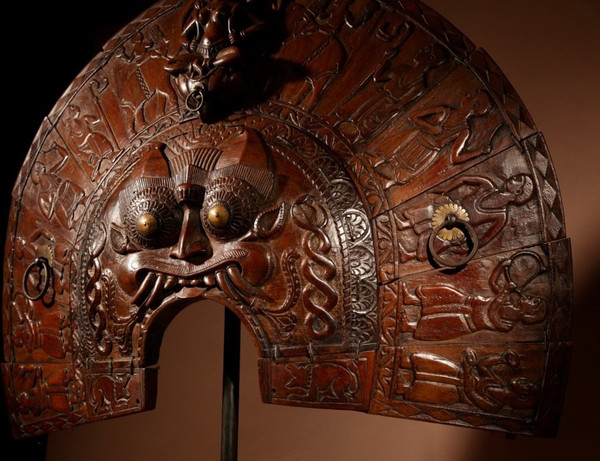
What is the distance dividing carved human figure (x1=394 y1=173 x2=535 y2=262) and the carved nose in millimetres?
424

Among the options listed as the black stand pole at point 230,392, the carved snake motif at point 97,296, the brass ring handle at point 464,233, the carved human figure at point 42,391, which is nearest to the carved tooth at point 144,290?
the carved snake motif at point 97,296

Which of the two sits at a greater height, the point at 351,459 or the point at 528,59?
the point at 528,59

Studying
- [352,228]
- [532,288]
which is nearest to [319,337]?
[352,228]

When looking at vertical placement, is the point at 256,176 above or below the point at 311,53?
below

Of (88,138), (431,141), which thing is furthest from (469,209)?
(88,138)

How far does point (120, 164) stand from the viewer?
1.45m

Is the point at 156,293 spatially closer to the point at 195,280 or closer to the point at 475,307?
the point at 195,280

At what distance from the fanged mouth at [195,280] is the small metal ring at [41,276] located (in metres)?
0.35

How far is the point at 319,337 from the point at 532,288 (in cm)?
42

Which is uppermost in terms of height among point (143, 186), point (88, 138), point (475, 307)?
point (88, 138)

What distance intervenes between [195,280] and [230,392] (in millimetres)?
323

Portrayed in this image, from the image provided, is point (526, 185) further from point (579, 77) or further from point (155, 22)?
point (155, 22)

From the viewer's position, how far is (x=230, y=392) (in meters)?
1.38

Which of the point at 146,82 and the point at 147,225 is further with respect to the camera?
the point at 146,82
